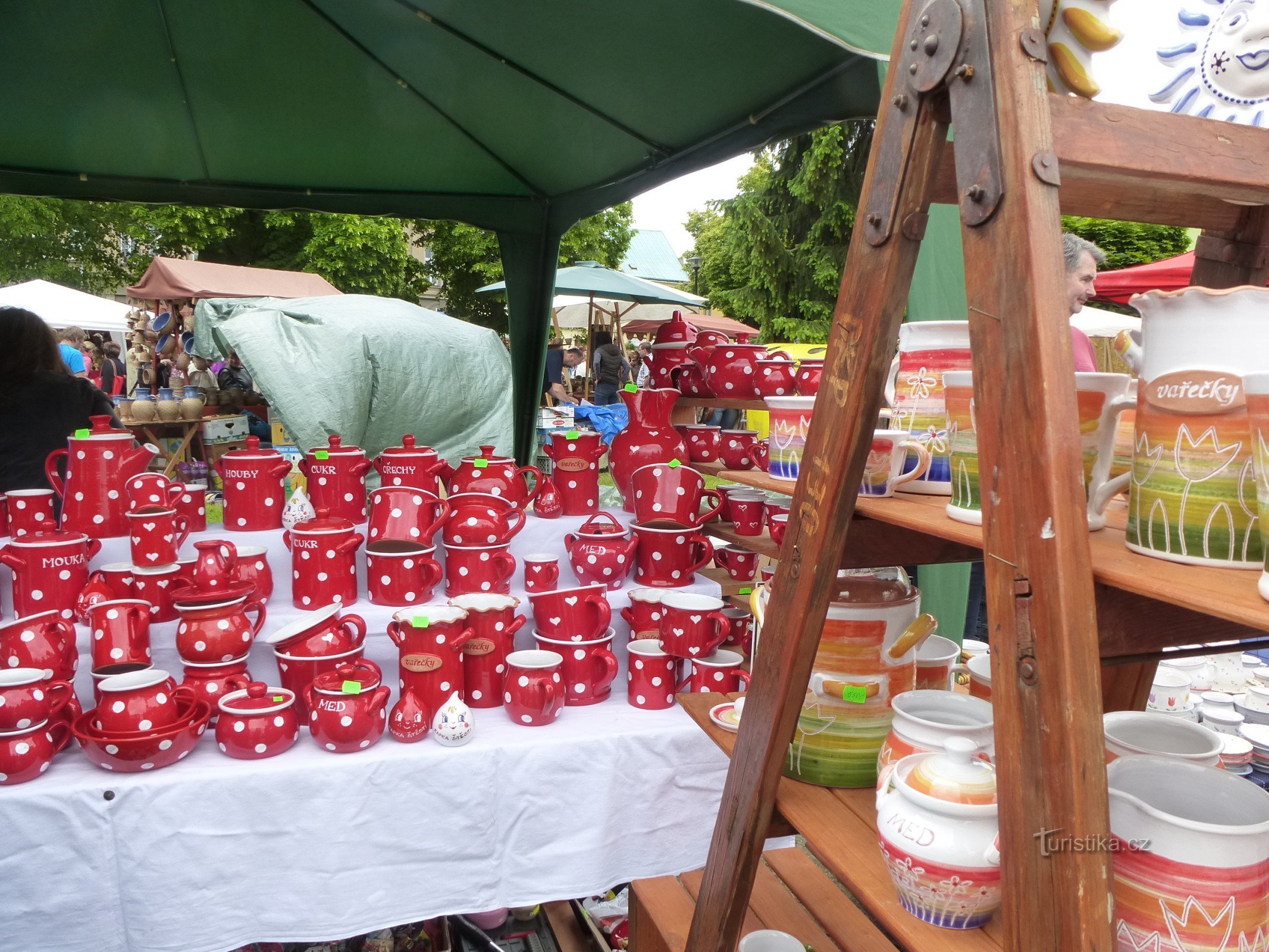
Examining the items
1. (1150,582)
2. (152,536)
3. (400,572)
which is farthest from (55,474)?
(1150,582)

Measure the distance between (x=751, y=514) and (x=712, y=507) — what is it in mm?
223

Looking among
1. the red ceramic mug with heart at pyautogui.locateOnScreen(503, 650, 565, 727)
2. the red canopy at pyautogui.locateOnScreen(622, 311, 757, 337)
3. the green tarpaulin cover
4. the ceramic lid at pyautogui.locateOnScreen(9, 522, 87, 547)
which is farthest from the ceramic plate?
the red canopy at pyautogui.locateOnScreen(622, 311, 757, 337)

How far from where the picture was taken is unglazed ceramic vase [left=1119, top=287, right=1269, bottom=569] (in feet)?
1.96

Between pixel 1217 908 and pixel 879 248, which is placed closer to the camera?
pixel 1217 908

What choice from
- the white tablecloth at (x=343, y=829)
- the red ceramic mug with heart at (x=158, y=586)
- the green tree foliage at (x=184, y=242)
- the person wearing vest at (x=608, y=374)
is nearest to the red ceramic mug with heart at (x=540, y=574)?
the white tablecloth at (x=343, y=829)

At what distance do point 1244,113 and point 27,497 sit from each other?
2376 millimetres

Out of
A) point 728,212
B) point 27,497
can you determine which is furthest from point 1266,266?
point 728,212

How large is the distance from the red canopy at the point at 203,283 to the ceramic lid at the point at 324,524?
26.3ft

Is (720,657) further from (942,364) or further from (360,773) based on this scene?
(942,364)

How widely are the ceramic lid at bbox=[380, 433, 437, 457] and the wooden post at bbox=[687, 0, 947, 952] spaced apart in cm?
142

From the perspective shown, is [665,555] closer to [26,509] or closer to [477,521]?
[477,521]

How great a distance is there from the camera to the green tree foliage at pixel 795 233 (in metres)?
13.3

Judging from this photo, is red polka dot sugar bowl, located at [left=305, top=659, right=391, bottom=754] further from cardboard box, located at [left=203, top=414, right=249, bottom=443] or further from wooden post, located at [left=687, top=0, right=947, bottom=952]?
cardboard box, located at [left=203, top=414, right=249, bottom=443]

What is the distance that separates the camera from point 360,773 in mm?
1684
